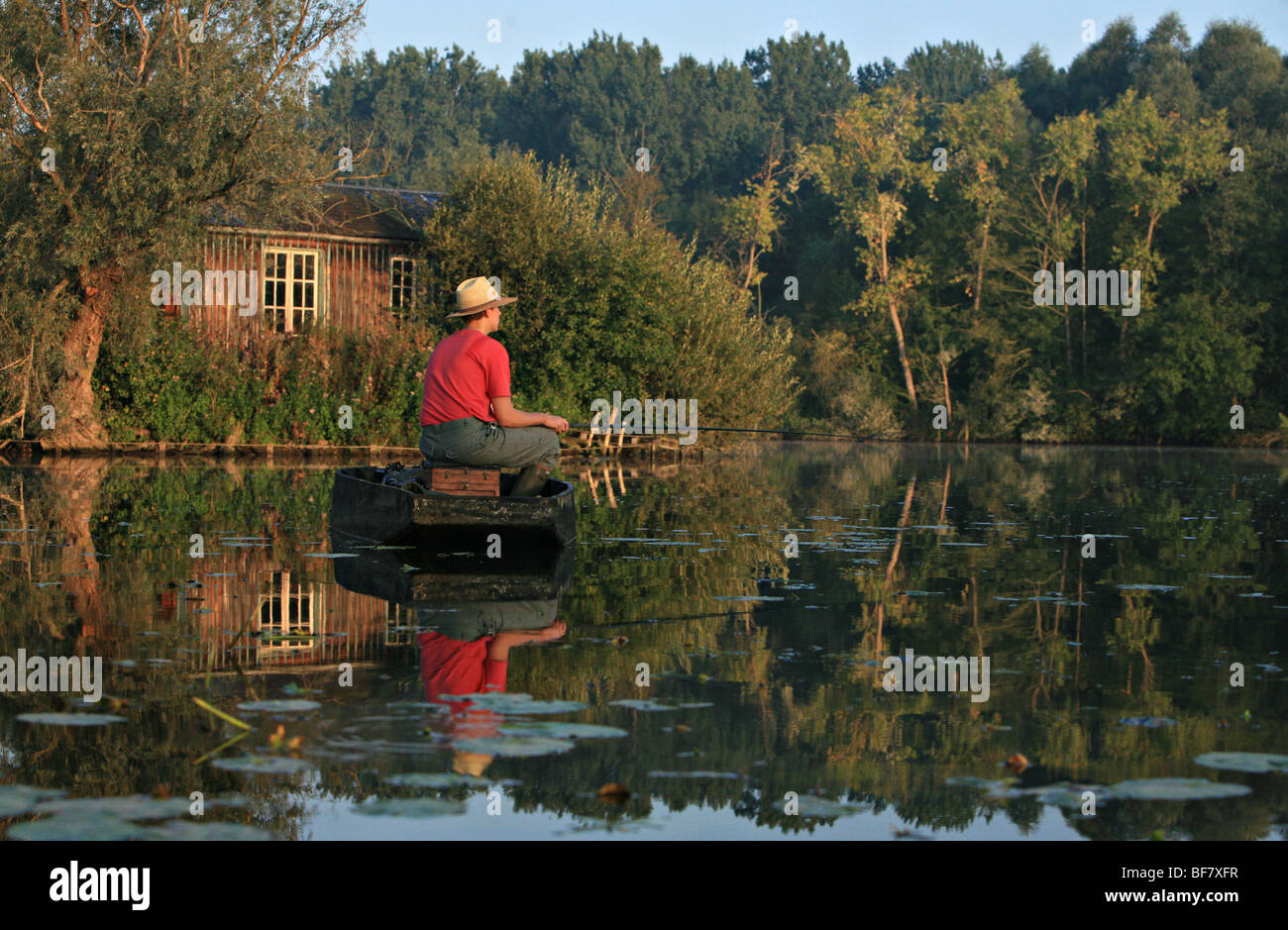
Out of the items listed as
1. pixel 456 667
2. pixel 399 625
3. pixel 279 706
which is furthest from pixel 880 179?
pixel 279 706

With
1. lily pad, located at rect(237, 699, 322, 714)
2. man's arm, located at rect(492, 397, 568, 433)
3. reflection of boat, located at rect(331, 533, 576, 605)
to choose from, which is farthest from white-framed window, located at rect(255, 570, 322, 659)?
man's arm, located at rect(492, 397, 568, 433)

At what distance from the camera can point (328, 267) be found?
36281 mm

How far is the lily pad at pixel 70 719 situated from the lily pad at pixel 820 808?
2765mm

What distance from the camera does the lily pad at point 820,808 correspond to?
483 cm

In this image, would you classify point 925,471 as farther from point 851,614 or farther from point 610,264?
point 851,614

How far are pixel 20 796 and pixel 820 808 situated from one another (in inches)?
105

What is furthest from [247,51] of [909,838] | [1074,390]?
[1074,390]

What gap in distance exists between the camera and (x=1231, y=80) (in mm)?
65625

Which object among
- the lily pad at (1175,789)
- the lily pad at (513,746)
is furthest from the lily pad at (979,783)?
the lily pad at (513,746)

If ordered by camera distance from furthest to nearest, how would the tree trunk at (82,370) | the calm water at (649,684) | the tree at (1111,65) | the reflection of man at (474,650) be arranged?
the tree at (1111,65) → the tree trunk at (82,370) → the reflection of man at (474,650) → the calm water at (649,684)

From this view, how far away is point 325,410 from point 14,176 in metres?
7.58

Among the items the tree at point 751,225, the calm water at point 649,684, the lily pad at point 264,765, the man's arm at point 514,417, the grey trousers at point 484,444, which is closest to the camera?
the calm water at point 649,684

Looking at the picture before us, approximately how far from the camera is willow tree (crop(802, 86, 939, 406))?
6016cm

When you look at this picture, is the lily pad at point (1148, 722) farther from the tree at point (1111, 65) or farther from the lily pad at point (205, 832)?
the tree at point (1111, 65)
